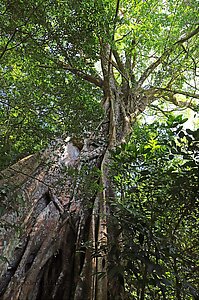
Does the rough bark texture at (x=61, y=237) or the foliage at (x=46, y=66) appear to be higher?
the foliage at (x=46, y=66)

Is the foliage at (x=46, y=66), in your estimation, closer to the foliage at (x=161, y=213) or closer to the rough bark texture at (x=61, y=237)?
the rough bark texture at (x=61, y=237)

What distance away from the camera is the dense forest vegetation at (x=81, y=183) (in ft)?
5.07

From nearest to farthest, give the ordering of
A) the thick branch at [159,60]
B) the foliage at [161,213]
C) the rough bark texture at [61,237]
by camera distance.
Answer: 1. the foliage at [161,213]
2. the rough bark texture at [61,237]
3. the thick branch at [159,60]

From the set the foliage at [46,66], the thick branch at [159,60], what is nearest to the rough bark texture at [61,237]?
the foliage at [46,66]

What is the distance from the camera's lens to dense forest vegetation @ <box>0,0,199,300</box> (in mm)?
1546

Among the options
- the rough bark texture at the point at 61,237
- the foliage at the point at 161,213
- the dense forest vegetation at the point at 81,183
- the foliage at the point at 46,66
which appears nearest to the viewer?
the foliage at the point at 161,213

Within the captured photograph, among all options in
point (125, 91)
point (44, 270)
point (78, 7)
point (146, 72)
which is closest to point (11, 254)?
point (44, 270)

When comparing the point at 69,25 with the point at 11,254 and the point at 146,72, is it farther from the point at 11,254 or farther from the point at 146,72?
the point at 146,72

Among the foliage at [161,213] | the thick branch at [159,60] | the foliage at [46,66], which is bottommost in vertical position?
the foliage at [161,213]

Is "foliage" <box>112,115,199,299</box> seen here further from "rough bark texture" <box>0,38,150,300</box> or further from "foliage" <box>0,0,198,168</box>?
"foliage" <box>0,0,198,168</box>

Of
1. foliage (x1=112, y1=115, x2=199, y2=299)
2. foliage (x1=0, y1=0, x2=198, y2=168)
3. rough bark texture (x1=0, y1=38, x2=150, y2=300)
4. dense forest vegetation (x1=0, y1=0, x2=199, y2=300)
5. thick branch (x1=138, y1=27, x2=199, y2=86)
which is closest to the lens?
foliage (x1=112, y1=115, x2=199, y2=299)

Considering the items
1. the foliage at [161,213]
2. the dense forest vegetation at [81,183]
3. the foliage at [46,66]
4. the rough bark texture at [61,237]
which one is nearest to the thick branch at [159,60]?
the dense forest vegetation at [81,183]

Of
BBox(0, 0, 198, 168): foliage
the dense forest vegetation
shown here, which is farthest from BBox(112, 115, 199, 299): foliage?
BBox(0, 0, 198, 168): foliage

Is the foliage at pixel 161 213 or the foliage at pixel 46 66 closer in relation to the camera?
the foliage at pixel 161 213
